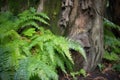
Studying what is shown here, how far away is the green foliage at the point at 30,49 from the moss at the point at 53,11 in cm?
11

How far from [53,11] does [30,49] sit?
97cm

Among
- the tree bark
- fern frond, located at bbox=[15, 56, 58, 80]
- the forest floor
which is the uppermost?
the tree bark

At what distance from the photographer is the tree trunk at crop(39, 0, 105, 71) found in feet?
15.6

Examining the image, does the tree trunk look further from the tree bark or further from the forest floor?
the forest floor

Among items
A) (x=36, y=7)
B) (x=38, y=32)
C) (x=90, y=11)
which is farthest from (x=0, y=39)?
(x=90, y=11)

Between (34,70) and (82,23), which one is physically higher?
(82,23)

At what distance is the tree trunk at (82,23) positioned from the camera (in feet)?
15.6

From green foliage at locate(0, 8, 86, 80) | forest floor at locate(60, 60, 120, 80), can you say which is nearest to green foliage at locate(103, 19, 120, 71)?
forest floor at locate(60, 60, 120, 80)

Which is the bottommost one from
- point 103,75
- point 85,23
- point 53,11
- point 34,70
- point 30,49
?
point 103,75

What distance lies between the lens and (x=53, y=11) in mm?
4754

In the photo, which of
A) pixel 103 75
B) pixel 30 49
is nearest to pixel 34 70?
pixel 30 49

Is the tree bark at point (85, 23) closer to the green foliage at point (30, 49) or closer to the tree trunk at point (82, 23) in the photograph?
the tree trunk at point (82, 23)

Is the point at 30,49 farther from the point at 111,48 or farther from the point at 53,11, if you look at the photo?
the point at 111,48

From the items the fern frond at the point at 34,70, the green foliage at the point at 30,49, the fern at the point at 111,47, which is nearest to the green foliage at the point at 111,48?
the fern at the point at 111,47
